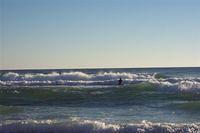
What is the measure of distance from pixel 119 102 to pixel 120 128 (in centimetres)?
917

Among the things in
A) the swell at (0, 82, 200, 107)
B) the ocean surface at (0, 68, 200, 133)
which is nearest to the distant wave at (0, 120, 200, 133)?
the ocean surface at (0, 68, 200, 133)

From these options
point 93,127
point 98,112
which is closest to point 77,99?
point 98,112

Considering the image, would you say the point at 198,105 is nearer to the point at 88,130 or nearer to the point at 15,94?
the point at 88,130

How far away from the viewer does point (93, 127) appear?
1370 centimetres

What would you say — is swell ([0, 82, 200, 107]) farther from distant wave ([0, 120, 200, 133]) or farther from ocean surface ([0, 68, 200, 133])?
distant wave ([0, 120, 200, 133])

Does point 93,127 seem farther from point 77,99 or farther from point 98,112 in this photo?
point 77,99

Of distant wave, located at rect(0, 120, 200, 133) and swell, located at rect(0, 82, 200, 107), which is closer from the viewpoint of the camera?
distant wave, located at rect(0, 120, 200, 133)

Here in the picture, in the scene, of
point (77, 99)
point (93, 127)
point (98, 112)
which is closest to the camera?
point (93, 127)

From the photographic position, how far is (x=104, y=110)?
63.1 ft

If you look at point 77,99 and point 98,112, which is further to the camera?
point 77,99

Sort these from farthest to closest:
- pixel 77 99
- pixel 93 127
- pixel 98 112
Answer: pixel 77 99 → pixel 98 112 → pixel 93 127

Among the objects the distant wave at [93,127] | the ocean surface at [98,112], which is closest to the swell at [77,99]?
the ocean surface at [98,112]

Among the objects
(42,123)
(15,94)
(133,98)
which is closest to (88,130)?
(42,123)

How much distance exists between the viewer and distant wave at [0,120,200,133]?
44.3 ft
